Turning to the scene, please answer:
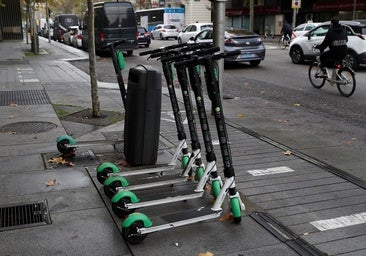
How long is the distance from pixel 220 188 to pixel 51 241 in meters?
1.51

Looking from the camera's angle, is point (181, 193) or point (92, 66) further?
point (92, 66)

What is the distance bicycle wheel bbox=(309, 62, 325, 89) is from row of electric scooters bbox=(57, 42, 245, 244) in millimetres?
7658

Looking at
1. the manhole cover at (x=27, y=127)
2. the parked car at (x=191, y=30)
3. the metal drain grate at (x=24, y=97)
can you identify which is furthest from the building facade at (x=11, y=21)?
the manhole cover at (x=27, y=127)

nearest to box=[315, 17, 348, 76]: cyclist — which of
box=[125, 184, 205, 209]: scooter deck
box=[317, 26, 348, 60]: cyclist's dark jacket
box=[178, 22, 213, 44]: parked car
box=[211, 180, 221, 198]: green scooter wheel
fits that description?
box=[317, 26, 348, 60]: cyclist's dark jacket

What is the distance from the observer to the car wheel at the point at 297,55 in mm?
17891

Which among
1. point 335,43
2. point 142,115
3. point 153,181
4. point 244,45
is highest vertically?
point 335,43

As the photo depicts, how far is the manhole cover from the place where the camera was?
7079mm

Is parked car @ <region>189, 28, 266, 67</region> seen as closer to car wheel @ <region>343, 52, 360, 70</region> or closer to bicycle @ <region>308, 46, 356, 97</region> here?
car wheel @ <region>343, 52, 360, 70</region>

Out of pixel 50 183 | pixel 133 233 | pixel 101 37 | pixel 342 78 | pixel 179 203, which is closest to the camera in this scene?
pixel 133 233

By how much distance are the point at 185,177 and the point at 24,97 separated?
267 inches

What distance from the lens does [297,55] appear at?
18125mm

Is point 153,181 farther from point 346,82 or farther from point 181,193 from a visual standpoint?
point 346,82

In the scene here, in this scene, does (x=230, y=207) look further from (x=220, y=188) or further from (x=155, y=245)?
(x=155, y=245)

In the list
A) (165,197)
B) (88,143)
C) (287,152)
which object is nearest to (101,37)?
(88,143)
